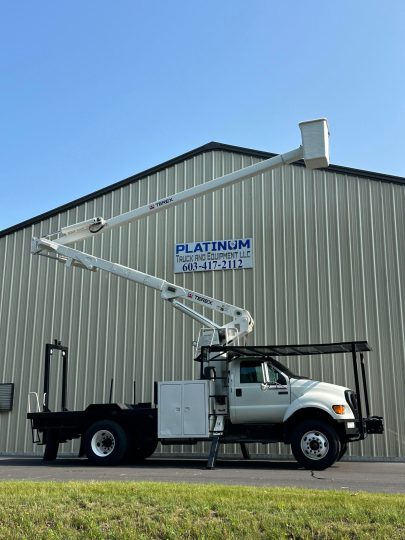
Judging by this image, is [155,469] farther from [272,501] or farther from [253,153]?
[253,153]

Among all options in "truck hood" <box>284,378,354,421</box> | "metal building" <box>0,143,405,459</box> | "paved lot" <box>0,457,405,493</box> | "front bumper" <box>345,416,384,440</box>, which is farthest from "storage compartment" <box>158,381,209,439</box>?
"metal building" <box>0,143,405,459</box>

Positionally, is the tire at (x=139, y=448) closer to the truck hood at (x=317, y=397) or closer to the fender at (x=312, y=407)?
the fender at (x=312, y=407)

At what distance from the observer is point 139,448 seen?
48.0 ft

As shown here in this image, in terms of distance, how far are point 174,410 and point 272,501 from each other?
665 cm

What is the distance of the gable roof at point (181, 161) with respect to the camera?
17.5 metres

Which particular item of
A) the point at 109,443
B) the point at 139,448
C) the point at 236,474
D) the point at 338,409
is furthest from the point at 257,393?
the point at 109,443

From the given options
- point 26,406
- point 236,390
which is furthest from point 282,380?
point 26,406

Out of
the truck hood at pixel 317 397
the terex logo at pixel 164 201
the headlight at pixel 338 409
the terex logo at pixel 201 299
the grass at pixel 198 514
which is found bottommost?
the grass at pixel 198 514

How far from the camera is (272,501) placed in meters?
7.03

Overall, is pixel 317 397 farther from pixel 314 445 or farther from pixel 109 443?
pixel 109 443

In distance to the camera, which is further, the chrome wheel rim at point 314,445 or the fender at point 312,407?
the fender at point 312,407

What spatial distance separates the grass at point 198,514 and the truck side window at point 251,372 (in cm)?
562

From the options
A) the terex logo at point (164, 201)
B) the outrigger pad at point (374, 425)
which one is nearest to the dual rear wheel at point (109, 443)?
the outrigger pad at point (374, 425)

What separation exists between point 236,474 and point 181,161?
11368 millimetres
